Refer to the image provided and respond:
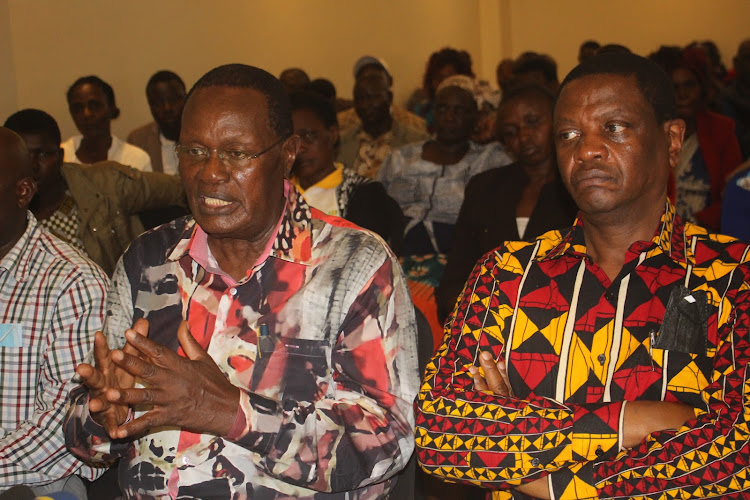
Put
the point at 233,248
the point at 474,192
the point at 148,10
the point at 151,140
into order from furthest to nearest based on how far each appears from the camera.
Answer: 1. the point at 148,10
2. the point at 151,140
3. the point at 474,192
4. the point at 233,248

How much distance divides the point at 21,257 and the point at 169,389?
1.09m

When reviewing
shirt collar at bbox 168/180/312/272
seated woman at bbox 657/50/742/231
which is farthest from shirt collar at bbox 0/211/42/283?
seated woman at bbox 657/50/742/231

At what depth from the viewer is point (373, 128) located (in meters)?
6.18

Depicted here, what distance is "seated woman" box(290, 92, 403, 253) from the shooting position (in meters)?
4.14

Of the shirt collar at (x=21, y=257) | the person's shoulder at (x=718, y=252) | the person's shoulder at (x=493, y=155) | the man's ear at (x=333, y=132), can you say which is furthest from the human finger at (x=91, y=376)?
the person's shoulder at (x=493, y=155)

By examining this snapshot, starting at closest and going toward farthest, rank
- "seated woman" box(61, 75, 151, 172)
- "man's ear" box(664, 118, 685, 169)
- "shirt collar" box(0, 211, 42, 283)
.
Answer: "man's ear" box(664, 118, 685, 169)
"shirt collar" box(0, 211, 42, 283)
"seated woman" box(61, 75, 151, 172)

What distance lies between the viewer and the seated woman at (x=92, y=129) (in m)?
5.38

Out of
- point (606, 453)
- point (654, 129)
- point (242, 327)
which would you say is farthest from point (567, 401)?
point (242, 327)

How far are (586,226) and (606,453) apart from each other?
1.84 feet

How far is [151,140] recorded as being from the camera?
584 cm

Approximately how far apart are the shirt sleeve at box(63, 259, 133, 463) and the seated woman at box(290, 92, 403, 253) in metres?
2.11

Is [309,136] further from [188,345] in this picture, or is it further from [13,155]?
[188,345]

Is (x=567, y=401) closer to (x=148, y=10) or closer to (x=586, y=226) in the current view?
(x=586, y=226)

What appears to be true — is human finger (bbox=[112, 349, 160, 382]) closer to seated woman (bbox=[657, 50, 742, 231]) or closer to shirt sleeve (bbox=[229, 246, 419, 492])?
shirt sleeve (bbox=[229, 246, 419, 492])
